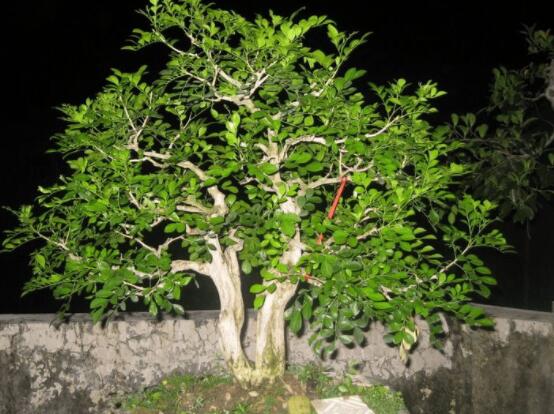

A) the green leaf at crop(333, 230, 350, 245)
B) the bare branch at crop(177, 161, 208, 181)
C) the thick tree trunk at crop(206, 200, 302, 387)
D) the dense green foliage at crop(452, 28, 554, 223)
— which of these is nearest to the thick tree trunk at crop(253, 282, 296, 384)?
the thick tree trunk at crop(206, 200, 302, 387)

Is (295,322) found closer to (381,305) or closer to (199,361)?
(381,305)

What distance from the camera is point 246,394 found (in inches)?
91.3

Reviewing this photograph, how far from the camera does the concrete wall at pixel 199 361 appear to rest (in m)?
2.81

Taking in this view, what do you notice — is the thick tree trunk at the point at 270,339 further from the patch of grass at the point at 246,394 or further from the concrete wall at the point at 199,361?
the concrete wall at the point at 199,361

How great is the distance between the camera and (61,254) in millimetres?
2232

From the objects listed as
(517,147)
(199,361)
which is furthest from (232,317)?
(517,147)

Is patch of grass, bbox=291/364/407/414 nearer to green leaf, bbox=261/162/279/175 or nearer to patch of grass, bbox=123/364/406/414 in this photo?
patch of grass, bbox=123/364/406/414

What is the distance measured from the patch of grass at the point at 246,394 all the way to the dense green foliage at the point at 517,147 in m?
1.25

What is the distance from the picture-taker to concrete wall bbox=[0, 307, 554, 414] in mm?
2814

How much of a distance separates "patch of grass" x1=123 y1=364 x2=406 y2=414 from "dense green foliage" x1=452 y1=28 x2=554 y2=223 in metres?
1.25

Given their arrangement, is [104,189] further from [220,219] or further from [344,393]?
[344,393]

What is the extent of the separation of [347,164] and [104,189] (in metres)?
0.95

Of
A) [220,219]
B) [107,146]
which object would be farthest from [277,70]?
[107,146]

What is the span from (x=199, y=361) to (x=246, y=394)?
0.72 metres
